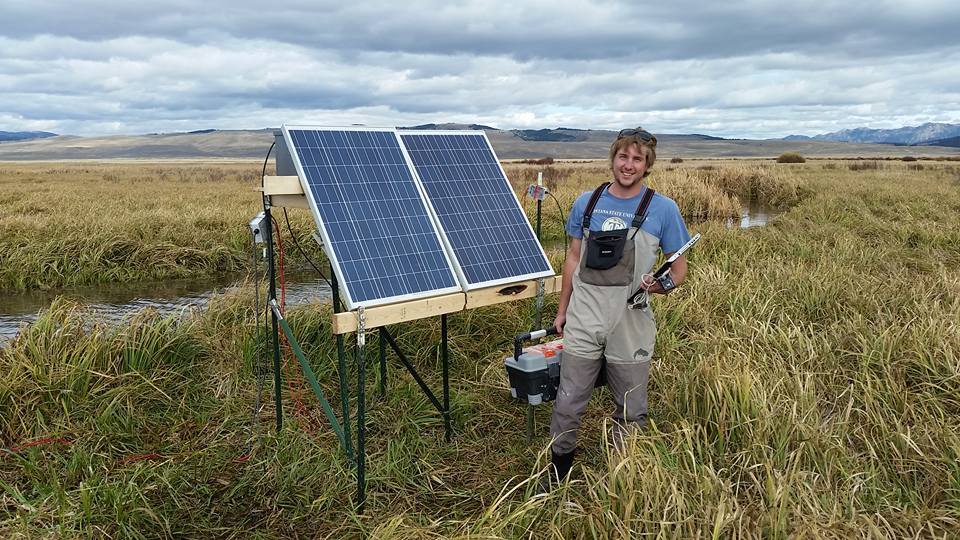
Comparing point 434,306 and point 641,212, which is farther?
point 434,306

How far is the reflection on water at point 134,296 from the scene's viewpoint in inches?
372

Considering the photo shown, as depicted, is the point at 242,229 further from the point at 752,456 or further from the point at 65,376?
the point at 752,456

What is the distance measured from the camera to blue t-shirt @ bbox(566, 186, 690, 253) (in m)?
3.82

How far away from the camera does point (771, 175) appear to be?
25125mm

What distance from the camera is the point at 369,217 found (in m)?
4.19

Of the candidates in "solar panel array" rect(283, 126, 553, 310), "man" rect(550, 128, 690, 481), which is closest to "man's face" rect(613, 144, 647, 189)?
"man" rect(550, 128, 690, 481)

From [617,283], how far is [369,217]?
5.49 feet

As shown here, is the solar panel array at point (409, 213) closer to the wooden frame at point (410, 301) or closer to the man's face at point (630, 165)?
the wooden frame at point (410, 301)

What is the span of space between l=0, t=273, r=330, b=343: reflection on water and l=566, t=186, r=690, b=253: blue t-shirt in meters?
6.02

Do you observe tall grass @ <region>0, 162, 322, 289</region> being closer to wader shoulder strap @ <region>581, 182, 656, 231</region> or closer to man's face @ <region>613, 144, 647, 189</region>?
Answer: wader shoulder strap @ <region>581, 182, 656, 231</region>

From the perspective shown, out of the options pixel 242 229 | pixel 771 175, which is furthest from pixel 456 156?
pixel 771 175

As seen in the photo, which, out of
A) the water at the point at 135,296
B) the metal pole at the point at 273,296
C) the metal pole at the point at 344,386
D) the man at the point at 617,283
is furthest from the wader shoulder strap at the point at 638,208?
the water at the point at 135,296

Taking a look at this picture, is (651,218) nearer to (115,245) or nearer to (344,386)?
(344,386)

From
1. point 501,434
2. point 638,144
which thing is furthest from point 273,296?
point 638,144
